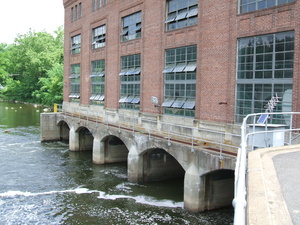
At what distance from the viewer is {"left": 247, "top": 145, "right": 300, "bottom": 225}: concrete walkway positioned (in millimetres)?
4301

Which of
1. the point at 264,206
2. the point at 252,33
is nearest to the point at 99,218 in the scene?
the point at 252,33

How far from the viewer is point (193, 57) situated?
2108 cm

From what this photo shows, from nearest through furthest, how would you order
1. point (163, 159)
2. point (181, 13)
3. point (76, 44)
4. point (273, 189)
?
point (273, 189) → point (181, 13) → point (163, 159) → point (76, 44)

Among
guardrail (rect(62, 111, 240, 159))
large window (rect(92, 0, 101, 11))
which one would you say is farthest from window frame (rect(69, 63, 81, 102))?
guardrail (rect(62, 111, 240, 159))

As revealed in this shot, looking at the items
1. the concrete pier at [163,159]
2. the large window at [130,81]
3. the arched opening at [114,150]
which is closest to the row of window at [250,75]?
the concrete pier at [163,159]

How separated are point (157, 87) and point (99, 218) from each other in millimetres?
11012

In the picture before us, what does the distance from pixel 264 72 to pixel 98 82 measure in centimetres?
2056

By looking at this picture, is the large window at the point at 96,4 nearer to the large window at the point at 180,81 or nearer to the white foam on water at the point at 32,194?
the large window at the point at 180,81

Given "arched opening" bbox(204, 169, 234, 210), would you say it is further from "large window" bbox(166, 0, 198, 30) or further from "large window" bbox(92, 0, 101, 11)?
"large window" bbox(92, 0, 101, 11)

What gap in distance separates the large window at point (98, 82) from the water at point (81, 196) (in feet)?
22.8

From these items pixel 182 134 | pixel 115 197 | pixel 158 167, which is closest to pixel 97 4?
pixel 182 134

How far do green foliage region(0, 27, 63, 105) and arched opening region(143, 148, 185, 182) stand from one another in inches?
2041

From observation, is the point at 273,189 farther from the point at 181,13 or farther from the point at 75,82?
the point at 75,82

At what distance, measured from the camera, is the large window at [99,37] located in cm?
3284
